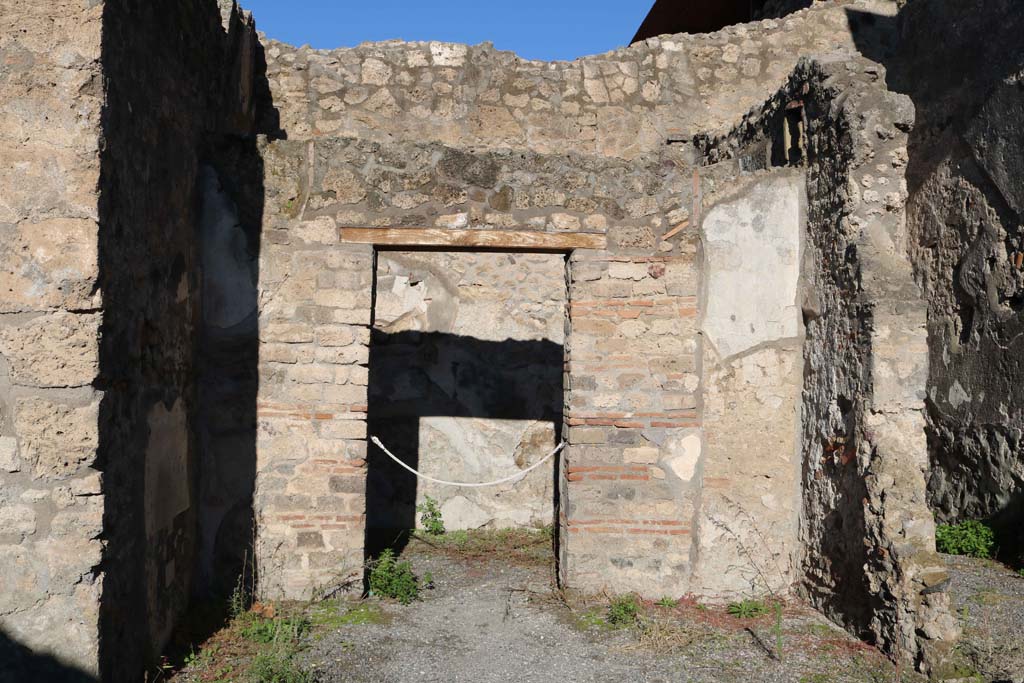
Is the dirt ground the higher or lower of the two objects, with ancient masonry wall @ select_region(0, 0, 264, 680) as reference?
lower

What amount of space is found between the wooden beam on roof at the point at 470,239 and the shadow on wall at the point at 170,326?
681 mm

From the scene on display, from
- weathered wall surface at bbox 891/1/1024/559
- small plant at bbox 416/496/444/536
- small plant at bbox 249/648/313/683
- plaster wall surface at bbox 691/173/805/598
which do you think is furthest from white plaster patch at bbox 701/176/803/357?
small plant at bbox 416/496/444/536

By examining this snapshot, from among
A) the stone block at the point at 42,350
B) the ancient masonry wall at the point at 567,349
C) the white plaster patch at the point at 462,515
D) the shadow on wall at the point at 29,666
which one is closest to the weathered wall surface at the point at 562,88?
the ancient masonry wall at the point at 567,349

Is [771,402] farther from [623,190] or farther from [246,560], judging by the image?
[246,560]

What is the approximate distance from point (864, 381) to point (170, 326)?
11.8 feet

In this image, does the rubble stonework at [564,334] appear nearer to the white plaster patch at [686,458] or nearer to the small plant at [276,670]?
the white plaster patch at [686,458]

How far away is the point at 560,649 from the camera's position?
14.3 ft

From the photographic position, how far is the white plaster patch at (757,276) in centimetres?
504

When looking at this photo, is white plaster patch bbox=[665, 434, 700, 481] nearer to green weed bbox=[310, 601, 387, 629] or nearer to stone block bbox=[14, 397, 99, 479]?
green weed bbox=[310, 601, 387, 629]

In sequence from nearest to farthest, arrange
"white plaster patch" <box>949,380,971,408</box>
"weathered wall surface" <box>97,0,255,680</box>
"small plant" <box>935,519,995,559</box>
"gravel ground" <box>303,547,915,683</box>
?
1. "weathered wall surface" <box>97,0,255,680</box>
2. "gravel ground" <box>303,547,915,683</box>
3. "small plant" <box>935,519,995,559</box>
4. "white plaster patch" <box>949,380,971,408</box>

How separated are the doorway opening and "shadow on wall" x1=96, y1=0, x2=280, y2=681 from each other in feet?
7.73

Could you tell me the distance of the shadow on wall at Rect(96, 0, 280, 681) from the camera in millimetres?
3369

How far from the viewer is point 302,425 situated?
4.89 m

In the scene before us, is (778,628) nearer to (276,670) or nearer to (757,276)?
(757,276)
